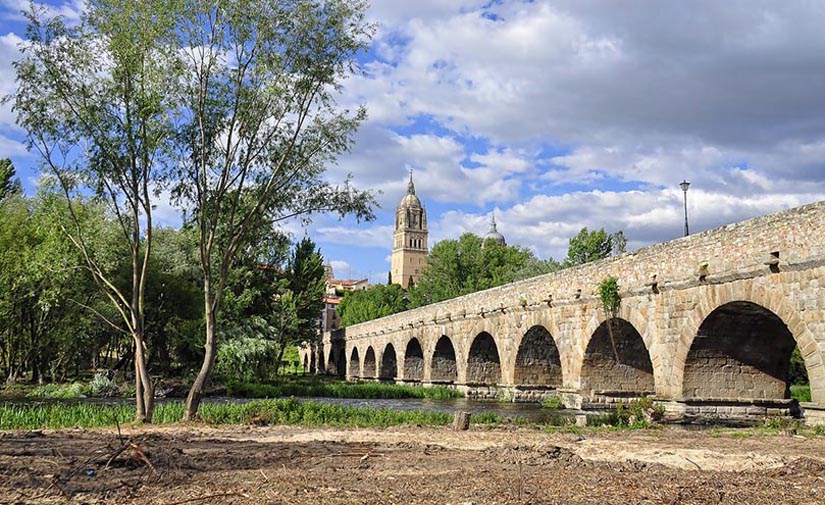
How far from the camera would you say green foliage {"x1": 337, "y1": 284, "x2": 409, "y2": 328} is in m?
71.1

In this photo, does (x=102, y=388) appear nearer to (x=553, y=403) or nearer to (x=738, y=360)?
(x=553, y=403)

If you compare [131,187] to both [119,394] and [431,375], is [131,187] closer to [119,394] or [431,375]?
[119,394]

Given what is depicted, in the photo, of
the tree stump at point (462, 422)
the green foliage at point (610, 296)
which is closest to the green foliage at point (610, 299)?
the green foliage at point (610, 296)

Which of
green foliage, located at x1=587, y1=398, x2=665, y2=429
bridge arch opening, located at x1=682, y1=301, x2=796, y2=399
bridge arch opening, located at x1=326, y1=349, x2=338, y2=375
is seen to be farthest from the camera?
bridge arch opening, located at x1=326, y1=349, x2=338, y2=375

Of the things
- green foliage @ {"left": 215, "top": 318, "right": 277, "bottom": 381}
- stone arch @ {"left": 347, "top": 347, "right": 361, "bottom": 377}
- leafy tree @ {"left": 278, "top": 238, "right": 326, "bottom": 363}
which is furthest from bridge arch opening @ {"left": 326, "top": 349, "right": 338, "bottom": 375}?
green foliage @ {"left": 215, "top": 318, "right": 277, "bottom": 381}

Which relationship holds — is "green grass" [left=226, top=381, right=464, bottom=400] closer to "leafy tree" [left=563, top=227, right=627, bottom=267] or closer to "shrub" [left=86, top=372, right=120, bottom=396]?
"shrub" [left=86, top=372, right=120, bottom=396]

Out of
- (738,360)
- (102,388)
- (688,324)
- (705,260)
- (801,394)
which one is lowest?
(801,394)

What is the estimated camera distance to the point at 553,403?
21.0 meters

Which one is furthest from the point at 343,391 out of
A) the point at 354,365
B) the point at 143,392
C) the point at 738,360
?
the point at 354,365

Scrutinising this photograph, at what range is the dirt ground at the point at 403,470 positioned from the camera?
19.0 feet

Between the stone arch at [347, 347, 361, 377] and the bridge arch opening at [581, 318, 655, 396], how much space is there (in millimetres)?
32914

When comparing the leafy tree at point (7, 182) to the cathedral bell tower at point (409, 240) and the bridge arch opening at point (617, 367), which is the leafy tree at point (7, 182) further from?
the cathedral bell tower at point (409, 240)

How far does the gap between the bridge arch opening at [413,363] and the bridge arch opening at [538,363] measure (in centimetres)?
1383

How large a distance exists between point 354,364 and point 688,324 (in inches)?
1611
